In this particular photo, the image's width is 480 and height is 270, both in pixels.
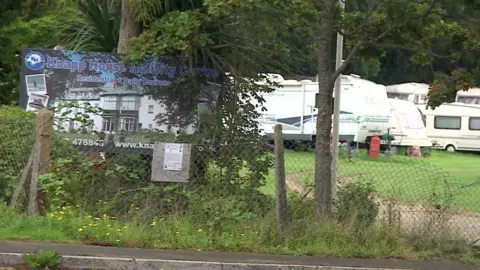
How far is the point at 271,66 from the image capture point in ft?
36.0

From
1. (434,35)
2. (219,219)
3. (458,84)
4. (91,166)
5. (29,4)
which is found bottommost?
(219,219)

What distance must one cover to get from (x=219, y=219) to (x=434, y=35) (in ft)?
13.6

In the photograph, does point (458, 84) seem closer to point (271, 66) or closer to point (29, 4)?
point (271, 66)

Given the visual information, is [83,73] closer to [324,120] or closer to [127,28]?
[127,28]

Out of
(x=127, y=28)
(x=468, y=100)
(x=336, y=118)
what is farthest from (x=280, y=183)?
(x=468, y=100)

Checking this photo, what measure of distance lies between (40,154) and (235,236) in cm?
278

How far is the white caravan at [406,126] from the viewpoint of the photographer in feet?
99.8

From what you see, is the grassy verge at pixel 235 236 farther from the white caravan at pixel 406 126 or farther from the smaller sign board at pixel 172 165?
the white caravan at pixel 406 126

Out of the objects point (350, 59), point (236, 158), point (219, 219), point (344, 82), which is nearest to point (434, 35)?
point (350, 59)

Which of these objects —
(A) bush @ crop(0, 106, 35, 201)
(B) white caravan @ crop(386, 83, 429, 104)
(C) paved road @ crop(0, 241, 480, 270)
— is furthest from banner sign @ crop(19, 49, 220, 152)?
(B) white caravan @ crop(386, 83, 429, 104)

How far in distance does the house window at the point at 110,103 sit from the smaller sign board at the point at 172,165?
8.72ft

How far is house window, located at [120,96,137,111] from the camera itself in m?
10.5

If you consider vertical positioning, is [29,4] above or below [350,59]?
above

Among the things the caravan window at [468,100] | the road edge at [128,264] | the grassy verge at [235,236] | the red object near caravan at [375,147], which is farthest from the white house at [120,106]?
the caravan window at [468,100]
